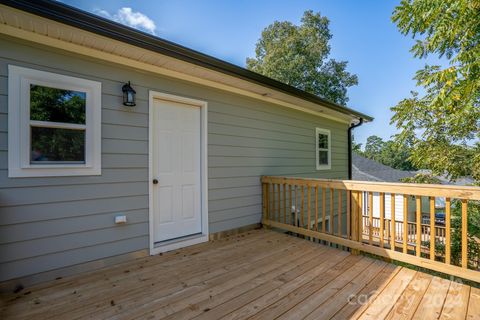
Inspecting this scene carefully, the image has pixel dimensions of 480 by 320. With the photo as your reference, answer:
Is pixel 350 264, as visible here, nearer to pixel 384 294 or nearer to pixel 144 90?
pixel 384 294

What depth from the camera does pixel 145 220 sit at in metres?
3.02

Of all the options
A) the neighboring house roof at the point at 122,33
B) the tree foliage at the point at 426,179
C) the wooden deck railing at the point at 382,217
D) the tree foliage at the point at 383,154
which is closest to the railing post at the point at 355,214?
the wooden deck railing at the point at 382,217

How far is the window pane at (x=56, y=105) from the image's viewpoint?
234 centimetres

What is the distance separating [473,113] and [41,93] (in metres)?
6.88

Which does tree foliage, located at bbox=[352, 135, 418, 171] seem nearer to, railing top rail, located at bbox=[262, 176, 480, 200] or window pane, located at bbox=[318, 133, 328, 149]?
window pane, located at bbox=[318, 133, 328, 149]

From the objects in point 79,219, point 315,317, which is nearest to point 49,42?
point 79,219

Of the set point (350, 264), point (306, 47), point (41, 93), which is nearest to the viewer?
point (41, 93)

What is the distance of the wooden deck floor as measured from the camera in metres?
1.88

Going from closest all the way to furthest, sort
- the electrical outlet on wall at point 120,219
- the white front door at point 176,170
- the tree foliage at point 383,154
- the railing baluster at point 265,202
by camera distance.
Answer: the electrical outlet on wall at point 120,219 < the white front door at point 176,170 < the railing baluster at point 265,202 < the tree foliage at point 383,154

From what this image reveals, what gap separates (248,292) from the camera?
2.19m

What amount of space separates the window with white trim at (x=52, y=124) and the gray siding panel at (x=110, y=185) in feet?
0.22

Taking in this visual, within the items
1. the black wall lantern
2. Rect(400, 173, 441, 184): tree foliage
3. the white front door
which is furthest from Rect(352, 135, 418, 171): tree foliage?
the black wall lantern

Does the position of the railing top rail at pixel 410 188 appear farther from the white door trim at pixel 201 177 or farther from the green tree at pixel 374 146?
the green tree at pixel 374 146

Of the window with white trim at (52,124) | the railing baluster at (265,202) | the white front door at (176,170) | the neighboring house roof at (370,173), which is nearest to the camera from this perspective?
the window with white trim at (52,124)
